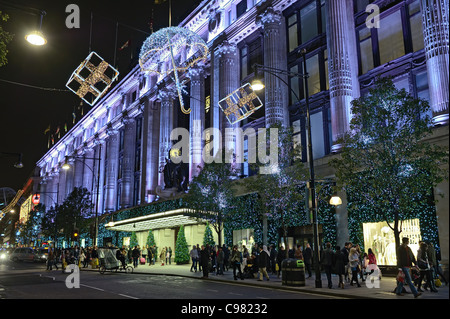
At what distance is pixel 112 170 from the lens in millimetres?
60594

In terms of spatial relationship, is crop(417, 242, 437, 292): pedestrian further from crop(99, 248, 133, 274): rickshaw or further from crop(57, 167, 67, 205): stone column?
crop(57, 167, 67, 205): stone column

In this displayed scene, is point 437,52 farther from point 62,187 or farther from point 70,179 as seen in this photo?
point 62,187

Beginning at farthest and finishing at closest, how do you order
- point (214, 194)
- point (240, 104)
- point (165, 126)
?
1. point (165, 126)
2. point (240, 104)
3. point (214, 194)

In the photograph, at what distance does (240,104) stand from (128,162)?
26702mm

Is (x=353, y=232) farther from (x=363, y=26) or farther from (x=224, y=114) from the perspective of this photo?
(x=224, y=114)

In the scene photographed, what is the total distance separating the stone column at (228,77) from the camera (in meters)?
35.5

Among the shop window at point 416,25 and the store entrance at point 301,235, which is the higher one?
the shop window at point 416,25

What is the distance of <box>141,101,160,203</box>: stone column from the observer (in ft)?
160

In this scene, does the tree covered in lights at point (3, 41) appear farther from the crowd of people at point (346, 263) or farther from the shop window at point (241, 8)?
the shop window at point (241, 8)

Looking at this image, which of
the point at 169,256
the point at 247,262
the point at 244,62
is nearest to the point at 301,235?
the point at 247,262

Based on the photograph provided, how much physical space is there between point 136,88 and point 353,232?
43.1 meters

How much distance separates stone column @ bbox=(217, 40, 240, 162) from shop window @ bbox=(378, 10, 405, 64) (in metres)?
14.3

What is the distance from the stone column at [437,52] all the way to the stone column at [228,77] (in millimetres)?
17813

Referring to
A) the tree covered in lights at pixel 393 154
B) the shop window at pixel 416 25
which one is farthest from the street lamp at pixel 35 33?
the shop window at pixel 416 25
